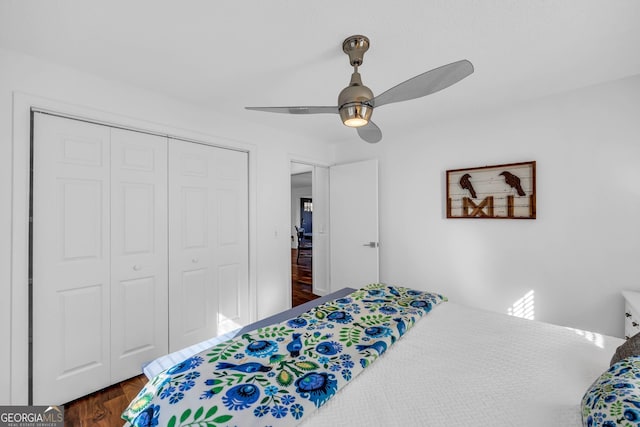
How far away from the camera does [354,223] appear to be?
366cm

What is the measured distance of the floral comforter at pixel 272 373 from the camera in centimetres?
94

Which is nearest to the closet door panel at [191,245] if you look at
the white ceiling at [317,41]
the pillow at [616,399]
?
the white ceiling at [317,41]

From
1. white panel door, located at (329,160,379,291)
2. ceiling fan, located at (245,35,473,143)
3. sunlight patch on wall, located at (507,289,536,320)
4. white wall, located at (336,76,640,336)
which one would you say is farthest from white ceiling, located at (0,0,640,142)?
sunlight patch on wall, located at (507,289,536,320)

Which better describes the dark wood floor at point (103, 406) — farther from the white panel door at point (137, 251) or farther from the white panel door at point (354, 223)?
the white panel door at point (354, 223)

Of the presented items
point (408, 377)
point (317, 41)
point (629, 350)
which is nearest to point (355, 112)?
→ point (317, 41)

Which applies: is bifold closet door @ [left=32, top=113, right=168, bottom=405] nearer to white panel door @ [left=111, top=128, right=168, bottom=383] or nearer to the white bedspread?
white panel door @ [left=111, top=128, right=168, bottom=383]

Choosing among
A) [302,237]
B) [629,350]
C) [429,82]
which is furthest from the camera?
[302,237]

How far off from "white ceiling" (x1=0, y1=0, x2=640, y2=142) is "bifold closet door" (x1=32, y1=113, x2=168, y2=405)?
1.82 ft

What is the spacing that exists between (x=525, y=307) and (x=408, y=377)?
6.57 feet

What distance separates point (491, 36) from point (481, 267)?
2.06 meters

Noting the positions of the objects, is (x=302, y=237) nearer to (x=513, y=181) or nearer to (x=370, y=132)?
(x=513, y=181)

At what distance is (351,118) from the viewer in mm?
1479

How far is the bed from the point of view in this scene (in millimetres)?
959

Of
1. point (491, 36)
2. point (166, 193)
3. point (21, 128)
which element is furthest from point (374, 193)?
point (21, 128)
